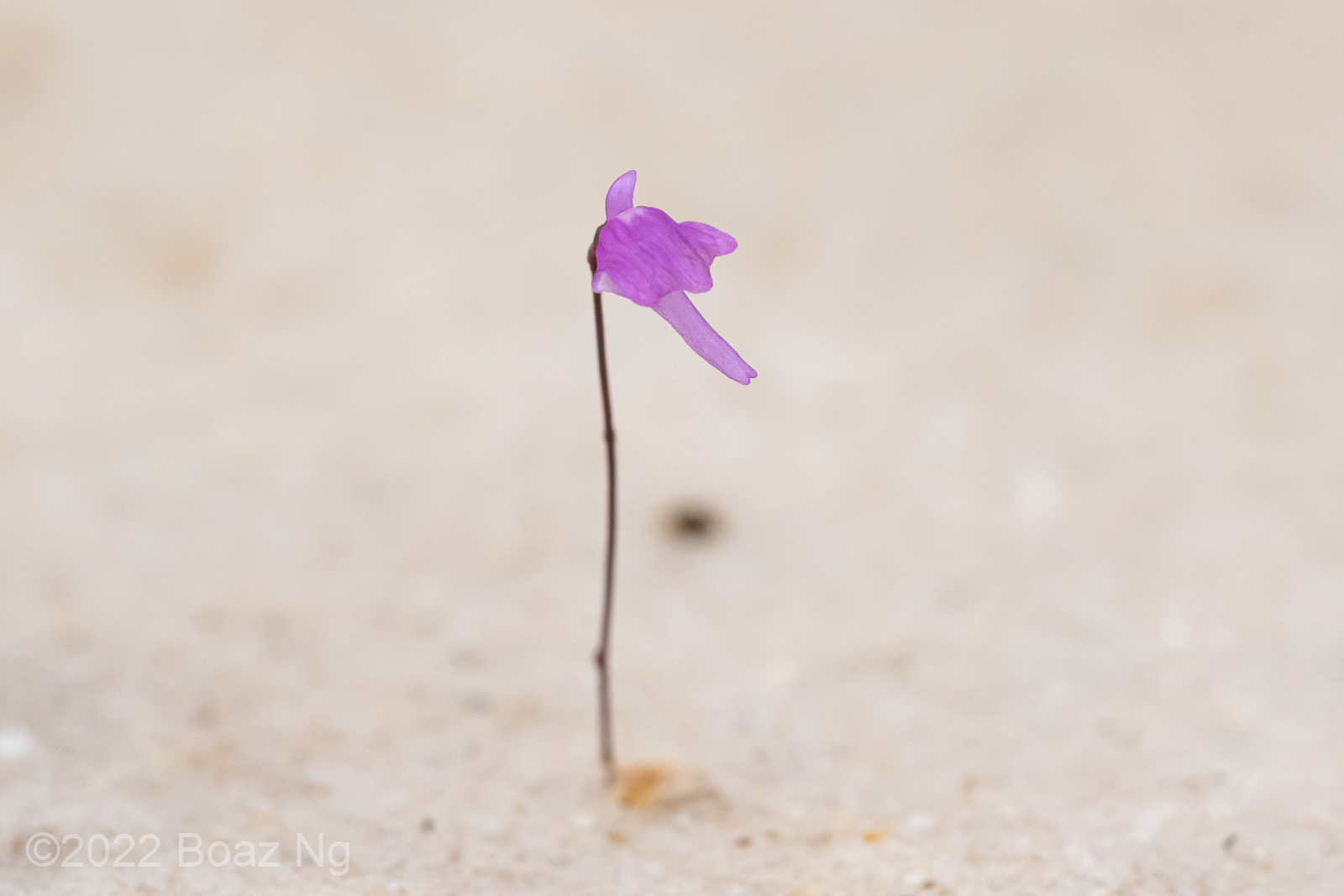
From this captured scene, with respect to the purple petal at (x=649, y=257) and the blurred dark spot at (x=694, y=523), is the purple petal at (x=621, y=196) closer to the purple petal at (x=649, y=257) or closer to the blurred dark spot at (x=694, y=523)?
the purple petal at (x=649, y=257)

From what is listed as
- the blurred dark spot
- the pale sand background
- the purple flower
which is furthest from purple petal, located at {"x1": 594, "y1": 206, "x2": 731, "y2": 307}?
the blurred dark spot

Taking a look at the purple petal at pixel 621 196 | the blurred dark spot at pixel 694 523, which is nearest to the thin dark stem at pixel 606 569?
the purple petal at pixel 621 196

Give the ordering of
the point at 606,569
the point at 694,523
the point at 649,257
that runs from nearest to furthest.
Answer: the point at 649,257 < the point at 606,569 < the point at 694,523

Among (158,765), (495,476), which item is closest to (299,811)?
(158,765)

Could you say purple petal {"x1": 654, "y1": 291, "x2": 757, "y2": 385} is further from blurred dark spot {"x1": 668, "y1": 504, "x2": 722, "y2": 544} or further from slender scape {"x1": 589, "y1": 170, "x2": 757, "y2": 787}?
blurred dark spot {"x1": 668, "y1": 504, "x2": 722, "y2": 544}

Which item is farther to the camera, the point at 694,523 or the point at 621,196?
the point at 694,523

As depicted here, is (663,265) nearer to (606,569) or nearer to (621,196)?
(621,196)

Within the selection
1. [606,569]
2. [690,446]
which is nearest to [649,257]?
[606,569]
